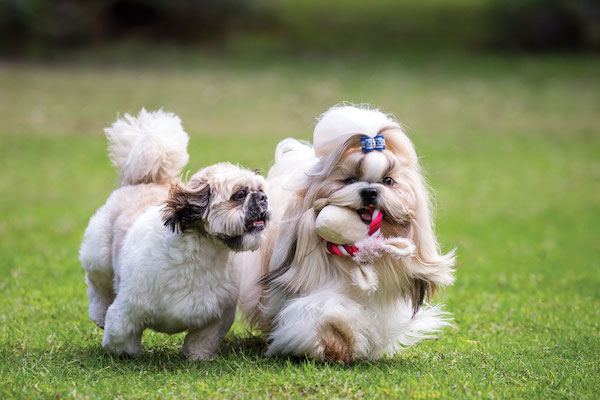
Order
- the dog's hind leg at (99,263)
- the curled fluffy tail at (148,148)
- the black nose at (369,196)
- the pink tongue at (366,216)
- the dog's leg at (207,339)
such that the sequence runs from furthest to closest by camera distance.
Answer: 1. the curled fluffy tail at (148,148)
2. the dog's hind leg at (99,263)
3. the dog's leg at (207,339)
4. the pink tongue at (366,216)
5. the black nose at (369,196)

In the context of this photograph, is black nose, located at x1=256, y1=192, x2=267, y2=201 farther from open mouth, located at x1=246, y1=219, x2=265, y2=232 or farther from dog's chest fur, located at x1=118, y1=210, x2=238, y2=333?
dog's chest fur, located at x1=118, y1=210, x2=238, y2=333

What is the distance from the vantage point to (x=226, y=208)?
395cm

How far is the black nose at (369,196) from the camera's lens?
4066mm

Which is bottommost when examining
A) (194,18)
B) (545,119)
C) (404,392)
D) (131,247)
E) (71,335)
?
(71,335)

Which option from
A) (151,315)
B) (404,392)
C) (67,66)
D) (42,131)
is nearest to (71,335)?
(151,315)

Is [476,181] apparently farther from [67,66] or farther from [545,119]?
[67,66]

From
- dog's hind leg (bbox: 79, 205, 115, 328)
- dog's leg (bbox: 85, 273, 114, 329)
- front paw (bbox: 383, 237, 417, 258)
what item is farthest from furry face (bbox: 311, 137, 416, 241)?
dog's leg (bbox: 85, 273, 114, 329)

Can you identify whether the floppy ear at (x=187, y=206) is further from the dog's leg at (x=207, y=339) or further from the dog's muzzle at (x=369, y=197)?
the dog's muzzle at (x=369, y=197)

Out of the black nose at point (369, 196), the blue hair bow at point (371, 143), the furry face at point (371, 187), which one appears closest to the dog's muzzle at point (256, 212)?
the furry face at point (371, 187)

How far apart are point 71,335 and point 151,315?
3.68 feet

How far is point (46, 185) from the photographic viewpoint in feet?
38.6

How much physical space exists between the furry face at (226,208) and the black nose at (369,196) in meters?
0.55

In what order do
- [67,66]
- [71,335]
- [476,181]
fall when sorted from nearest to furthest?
[71,335] → [476,181] → [67,66]

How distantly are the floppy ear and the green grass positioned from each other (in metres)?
0.87
